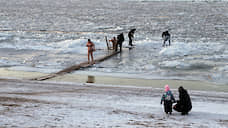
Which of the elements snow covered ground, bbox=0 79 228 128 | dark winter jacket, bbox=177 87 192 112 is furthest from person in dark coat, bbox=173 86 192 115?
snow covered ground, bbox=0 79 228 128

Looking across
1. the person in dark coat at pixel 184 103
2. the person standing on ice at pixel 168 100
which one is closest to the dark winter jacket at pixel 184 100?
the person in dark coat at pixel 184 103

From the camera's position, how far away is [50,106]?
10.9m

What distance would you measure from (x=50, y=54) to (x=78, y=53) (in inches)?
82.9

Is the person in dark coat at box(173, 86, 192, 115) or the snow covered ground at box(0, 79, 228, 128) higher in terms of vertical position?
the person in dark coat at box(173, 86, 192, 115)

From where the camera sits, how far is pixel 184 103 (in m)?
9.49

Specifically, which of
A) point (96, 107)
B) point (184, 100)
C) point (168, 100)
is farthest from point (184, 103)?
point (96, 107)

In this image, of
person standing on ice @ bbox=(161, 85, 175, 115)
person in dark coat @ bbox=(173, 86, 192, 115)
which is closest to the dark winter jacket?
person in dark coat @ bbox=(173, 86, 192, 115)

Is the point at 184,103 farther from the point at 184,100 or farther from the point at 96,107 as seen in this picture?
the point at 96,107

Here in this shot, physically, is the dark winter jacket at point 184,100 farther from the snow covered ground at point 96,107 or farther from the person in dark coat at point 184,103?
the snow covered ground at point 96,107

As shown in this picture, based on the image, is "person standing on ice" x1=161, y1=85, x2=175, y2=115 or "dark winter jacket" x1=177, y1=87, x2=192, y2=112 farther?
"person standing on ice" x1=161, y1=85, x2=175, y2=115

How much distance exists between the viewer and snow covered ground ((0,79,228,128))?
30.3 ft

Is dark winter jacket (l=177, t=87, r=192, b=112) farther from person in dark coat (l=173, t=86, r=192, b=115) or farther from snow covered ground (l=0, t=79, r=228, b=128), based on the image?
snow covered ground (l=0, t=79, r=228, b=128)

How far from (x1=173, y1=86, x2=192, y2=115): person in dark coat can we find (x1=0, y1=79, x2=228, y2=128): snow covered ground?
0.67ft

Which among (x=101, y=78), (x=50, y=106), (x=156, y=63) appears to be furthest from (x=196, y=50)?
(x=50, y=106)
